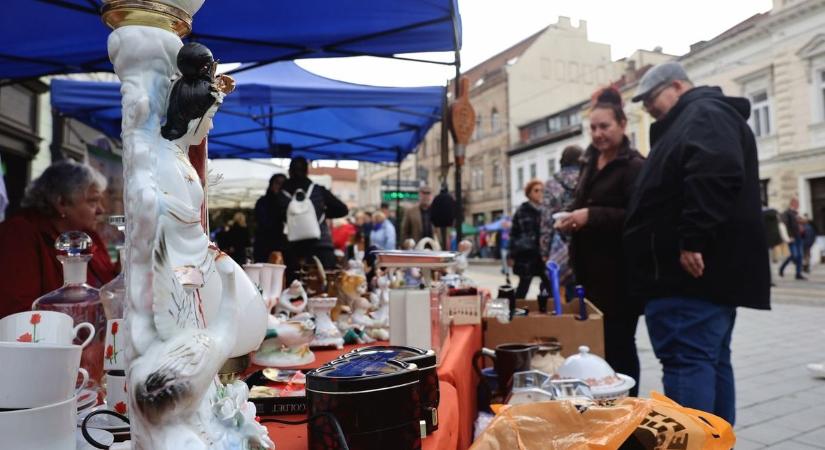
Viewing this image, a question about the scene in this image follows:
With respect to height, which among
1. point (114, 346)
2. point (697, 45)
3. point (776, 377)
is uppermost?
point (697, 45)

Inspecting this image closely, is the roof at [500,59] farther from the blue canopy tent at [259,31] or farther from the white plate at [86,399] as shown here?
the white plate at [86,399]

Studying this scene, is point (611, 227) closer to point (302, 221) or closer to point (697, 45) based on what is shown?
point (302, 221)

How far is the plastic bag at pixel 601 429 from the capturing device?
1.07m

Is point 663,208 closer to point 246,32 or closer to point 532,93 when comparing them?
point 246,32

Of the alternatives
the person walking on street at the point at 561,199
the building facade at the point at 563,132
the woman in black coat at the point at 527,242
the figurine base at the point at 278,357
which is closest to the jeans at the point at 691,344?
the figurine base at the point at 278,357

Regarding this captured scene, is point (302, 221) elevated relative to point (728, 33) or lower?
lower

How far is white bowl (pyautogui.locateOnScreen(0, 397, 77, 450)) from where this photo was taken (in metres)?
0.68

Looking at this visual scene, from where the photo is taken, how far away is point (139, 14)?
2.11ft

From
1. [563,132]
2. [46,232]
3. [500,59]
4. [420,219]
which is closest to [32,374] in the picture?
[46,232]

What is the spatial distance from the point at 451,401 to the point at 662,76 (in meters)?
1.73

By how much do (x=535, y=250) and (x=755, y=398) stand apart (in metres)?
2.07

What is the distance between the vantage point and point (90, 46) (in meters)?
3.41

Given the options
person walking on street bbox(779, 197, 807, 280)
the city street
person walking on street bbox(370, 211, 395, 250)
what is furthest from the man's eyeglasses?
person walking on street bbox(779, 197, 807, 280)

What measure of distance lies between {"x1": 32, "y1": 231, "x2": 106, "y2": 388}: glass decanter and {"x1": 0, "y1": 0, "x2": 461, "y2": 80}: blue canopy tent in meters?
2.08
